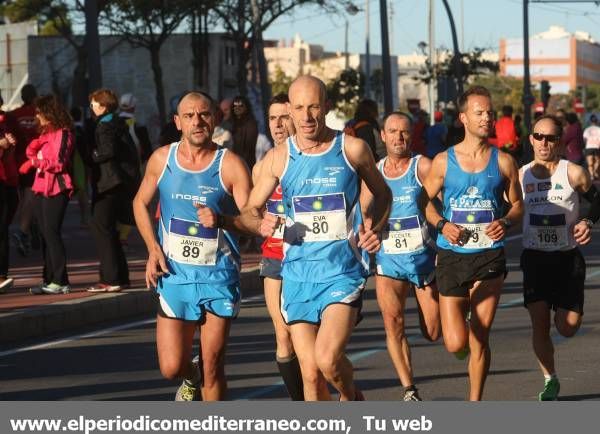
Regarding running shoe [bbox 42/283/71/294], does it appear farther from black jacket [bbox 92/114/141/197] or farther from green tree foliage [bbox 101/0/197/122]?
green tree foliage [bbox 101/0/197/122]

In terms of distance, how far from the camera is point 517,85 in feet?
585

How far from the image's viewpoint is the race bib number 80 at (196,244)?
8953mm

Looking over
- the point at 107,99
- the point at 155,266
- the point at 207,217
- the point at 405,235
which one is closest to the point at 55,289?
the point at 107,99

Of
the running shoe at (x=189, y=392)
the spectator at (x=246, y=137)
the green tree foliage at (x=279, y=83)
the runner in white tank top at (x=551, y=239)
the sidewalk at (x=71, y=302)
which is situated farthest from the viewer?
the green tree foliage at (x=279, y=83)

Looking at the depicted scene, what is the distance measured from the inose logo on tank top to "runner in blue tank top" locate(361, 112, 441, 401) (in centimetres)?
108

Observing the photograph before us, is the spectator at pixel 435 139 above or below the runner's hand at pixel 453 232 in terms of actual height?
below

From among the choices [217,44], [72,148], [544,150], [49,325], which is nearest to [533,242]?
[544,150]

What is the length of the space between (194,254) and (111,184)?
24.6 ft

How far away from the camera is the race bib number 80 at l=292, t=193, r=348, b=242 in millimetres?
8547

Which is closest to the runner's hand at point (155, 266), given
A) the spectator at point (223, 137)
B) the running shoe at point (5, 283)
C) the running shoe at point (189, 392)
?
the running shoe at point (189, 392)

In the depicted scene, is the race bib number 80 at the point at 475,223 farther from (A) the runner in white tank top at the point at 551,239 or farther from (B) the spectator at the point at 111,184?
(B) the spectator at the point at 111,184

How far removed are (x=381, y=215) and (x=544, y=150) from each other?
2296 mm

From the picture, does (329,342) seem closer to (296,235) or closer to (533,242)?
(296,235)

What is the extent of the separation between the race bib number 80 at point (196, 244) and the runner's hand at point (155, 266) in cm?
7
